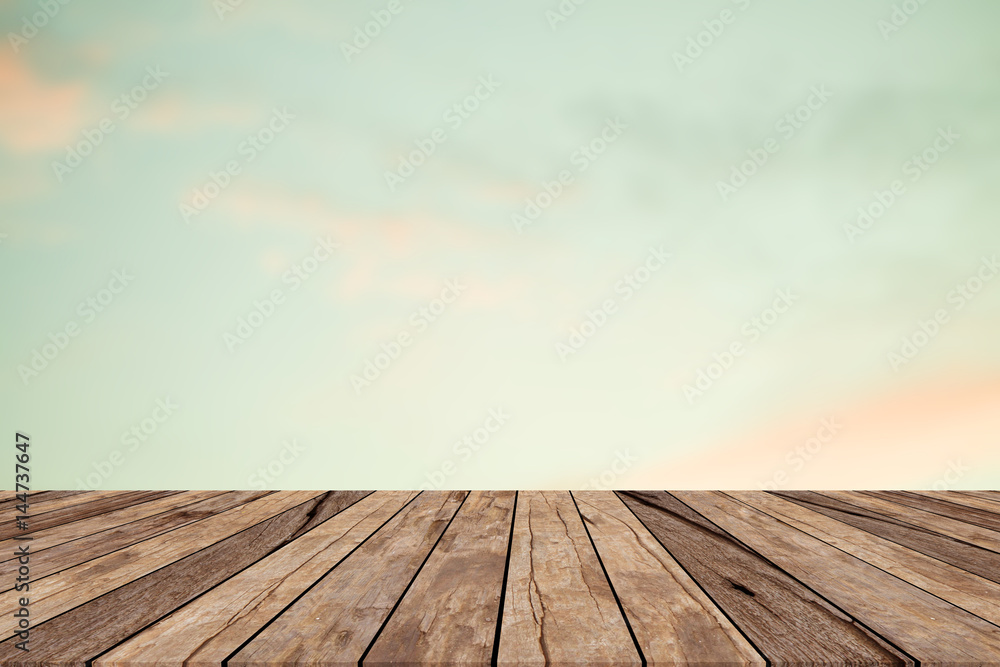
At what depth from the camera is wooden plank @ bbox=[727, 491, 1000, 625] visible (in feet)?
2.82

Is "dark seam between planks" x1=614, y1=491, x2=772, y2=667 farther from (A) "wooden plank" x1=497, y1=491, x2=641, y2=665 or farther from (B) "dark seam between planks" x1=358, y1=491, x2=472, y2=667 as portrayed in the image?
(B) "dark seam between planks" x1=358, y1=491, x2=472, y2=667

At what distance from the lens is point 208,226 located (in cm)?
315

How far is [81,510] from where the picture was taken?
1.63 m

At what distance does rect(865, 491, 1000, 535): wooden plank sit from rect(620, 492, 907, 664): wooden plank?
796 mm

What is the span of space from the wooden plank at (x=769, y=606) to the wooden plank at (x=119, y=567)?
104 centimetres

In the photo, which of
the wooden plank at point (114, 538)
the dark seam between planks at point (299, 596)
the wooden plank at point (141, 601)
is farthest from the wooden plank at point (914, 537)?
the wooden plank at point (114, 538)

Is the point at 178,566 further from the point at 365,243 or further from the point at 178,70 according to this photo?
the point at 178,70

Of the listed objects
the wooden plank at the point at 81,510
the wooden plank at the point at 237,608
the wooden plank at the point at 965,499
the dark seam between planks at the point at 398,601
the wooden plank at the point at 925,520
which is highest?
the wooden plank at the point at 965,499

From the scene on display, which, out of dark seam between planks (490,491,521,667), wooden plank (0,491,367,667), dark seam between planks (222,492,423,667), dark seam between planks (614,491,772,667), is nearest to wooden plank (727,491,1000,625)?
dark seam between planks (614,491,772,667)

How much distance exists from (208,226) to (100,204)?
2.01ft

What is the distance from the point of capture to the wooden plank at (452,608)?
2.15ft

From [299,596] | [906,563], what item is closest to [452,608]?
[299,596]

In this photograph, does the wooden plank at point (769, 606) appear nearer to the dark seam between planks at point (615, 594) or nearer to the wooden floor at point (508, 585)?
the wooden floor at point (508, 585)

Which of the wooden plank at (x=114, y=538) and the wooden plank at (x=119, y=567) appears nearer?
the wooden plank at (x=119, y=567)
